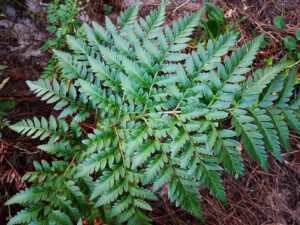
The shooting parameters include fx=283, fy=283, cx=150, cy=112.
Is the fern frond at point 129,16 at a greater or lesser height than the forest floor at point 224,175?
greater

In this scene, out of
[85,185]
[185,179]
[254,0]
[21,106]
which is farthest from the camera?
[254,0]

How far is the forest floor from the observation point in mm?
2682

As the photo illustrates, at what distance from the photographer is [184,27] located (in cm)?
193

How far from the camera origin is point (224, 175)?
2887mm

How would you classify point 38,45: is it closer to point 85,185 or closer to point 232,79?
point 85,185

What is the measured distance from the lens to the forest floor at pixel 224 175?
2.68 m

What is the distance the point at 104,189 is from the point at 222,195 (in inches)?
29.6

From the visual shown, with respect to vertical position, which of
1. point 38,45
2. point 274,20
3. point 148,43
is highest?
point 38,45

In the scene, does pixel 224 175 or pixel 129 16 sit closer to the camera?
pixel 129 16

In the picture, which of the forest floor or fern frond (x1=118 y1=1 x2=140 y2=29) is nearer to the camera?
fern frond (x1=118 y1=1 x2=140 y2=29)

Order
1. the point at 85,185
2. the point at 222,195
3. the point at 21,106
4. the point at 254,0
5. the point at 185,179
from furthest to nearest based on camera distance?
the point at 254,0 < the point at 21,106 < the point at 85,185 < the point at 185,179 < the point at 222,195

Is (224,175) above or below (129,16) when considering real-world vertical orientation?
below

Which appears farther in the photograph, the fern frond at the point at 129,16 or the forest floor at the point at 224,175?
the forest floor at the point at 224,175

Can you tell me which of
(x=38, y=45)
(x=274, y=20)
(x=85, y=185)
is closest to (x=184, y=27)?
(x=85, y=185)
